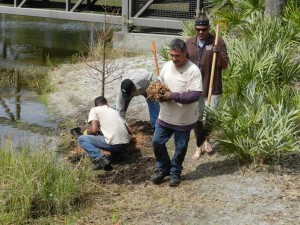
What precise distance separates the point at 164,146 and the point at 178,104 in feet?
1.97

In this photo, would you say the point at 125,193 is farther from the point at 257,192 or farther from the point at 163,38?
the point at 163,38

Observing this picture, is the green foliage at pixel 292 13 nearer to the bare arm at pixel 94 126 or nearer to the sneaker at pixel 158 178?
the bare arm at pixel 94 126

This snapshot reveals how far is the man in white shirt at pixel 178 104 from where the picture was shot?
6.20 m

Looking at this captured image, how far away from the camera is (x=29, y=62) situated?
17.5m

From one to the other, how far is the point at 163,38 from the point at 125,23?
147cm

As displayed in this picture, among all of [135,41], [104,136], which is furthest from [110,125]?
[135,41]

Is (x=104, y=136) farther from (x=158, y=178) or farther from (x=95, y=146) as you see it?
(x=158, y=178)

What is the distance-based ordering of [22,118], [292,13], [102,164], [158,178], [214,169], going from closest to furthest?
[158,178] → [214,169] → [102,164] → [22,118] → [292,13]

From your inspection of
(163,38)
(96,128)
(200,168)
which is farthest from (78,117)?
(163,38)

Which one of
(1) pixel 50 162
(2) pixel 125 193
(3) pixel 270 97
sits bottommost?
(2) pixel 125 193

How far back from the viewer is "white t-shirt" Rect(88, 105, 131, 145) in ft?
25.1

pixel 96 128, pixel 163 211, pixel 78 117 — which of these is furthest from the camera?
pixel 78 117

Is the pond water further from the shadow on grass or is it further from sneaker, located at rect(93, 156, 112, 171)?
the shadow on grass

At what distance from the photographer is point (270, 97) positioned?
7859 millimetres
